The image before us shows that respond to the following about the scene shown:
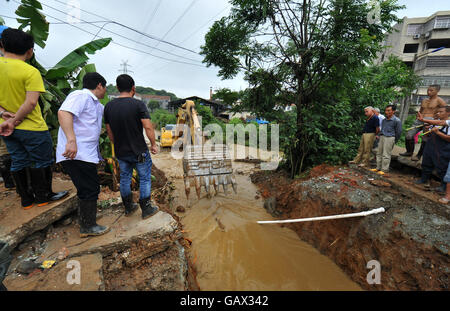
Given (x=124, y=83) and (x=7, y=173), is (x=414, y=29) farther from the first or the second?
(x=7, y=173)

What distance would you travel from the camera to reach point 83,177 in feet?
6.51

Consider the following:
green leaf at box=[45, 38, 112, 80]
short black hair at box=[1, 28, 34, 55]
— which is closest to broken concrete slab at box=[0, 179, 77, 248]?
short black hair at box=[1, 28, 34, 55]

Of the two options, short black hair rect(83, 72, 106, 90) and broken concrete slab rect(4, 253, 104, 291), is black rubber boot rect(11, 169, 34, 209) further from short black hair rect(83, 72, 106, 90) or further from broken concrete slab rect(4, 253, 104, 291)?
short black hair rect(83, 72, 106, 90)

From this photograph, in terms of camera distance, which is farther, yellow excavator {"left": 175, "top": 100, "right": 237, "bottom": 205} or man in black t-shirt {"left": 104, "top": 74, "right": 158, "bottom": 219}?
yellow excavator {"left": 175, "top": 100, "right": 237, "bottom": 205}

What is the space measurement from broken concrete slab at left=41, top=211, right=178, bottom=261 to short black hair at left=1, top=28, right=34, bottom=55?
6.67ft

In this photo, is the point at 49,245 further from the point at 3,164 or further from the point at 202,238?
the point at 202,238

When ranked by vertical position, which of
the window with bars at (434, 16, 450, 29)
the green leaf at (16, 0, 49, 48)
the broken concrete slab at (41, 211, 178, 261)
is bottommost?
the broken concrete slab at (41, 211, 178, 261)

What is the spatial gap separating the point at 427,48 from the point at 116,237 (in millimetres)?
30489

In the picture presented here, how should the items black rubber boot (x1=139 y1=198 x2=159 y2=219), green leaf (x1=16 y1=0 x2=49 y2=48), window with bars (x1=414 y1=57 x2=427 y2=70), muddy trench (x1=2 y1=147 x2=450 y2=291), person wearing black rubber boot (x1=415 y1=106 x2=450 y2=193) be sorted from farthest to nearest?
window with bars (x1=414 y1=57 x2=427 y2=70) < person wearing black rubber boot (x1=415 y1=106 x2=450 y2=193) < green leaf (x1=16 y1=0 x2=49 y2=48) < black rubber boot (x1=139 y1=198 x2=159 y2=219) < muddy trench (x1=2 y1=147 x2=450 y2=291)

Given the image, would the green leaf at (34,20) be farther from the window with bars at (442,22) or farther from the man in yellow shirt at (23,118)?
the window with bars at (442,22)

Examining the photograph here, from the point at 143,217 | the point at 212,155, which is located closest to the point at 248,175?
the point at 212,155

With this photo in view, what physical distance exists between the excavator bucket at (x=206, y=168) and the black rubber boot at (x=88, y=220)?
2312 millimetres

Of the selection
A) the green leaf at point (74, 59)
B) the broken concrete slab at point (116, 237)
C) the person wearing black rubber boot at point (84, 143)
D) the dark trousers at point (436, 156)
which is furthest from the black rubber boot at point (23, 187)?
the dark trousers at point (436, 156)

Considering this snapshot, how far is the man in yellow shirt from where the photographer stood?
1903 mm
